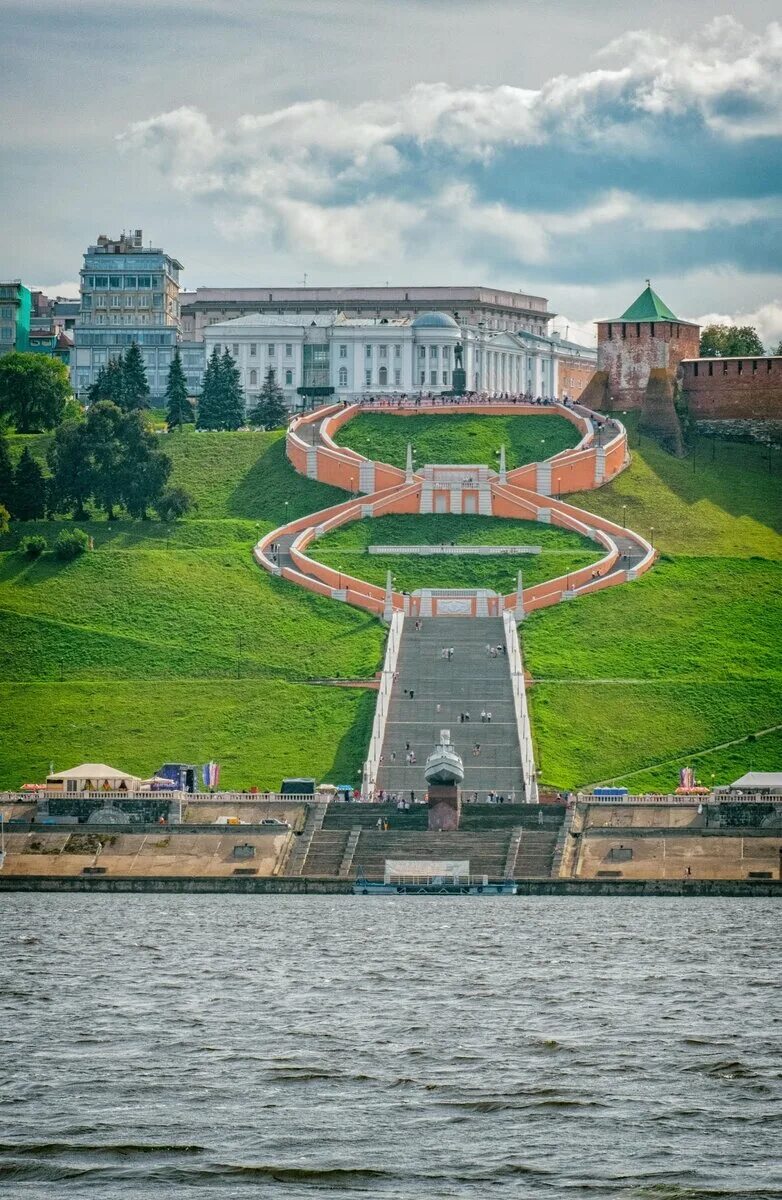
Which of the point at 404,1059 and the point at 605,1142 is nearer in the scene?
the point at 605,1142

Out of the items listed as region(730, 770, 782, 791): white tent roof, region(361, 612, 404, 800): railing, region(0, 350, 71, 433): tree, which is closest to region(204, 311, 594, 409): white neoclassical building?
region(0, 350, 71, 433): tree

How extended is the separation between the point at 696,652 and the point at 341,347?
53444mm

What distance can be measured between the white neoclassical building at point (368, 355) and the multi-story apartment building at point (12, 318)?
17321mm

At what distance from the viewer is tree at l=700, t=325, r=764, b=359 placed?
14150 centimetres

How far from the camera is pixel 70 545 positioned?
322ft

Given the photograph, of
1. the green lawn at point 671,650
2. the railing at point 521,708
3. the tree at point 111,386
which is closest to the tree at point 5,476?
the tree at point 111,386

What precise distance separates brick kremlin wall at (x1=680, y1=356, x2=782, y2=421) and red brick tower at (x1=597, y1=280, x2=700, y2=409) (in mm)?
1562

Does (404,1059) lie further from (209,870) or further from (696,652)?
(696,652)

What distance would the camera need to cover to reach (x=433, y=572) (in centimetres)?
9900

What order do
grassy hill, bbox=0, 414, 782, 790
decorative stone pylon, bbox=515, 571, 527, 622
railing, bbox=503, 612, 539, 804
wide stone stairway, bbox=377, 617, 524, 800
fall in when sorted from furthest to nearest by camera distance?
1. decorative stone pylon, bbox=515, 571, 527, 622
2. grassy hill, bbox=0, 414, 782, 790
3. wide stone stairway, bbox=377, 617, 524, 800
4. railing, bbox=503, 612, 539, 804

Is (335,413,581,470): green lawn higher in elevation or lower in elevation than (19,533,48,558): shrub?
higher

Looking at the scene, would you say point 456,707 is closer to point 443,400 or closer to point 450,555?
point 450,555

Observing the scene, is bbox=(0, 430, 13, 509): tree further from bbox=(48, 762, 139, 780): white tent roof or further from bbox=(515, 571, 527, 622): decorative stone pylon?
bbox=(48, 762, 139, 780): white tent roof

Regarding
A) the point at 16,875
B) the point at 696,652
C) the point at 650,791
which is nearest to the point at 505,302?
the point at 696,652
